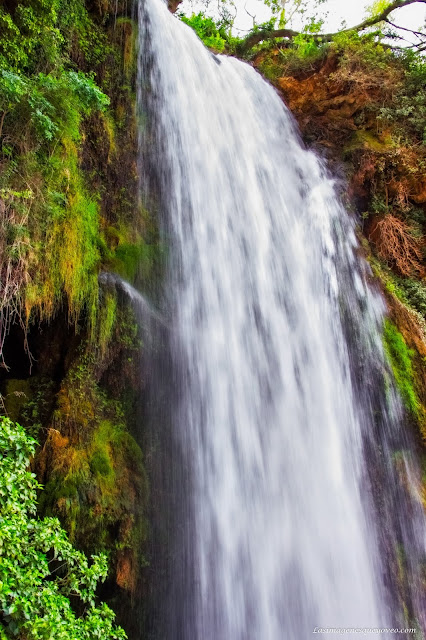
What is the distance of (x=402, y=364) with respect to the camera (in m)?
8.69

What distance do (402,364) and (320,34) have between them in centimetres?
1040

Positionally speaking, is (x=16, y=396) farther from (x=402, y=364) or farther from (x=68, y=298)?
(x=402, y=364)

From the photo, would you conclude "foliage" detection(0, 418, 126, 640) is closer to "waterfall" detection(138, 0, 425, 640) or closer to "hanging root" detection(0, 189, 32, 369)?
"hanging root" detection(0, 189, 32, 369)

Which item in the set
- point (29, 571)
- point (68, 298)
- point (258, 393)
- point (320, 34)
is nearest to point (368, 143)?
point (320, 34)

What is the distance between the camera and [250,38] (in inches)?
533

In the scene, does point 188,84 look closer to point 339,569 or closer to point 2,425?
point 2,425

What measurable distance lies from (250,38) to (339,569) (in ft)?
45.3

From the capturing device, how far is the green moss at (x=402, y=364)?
836 cm

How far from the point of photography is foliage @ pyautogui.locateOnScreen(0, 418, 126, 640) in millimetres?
3027

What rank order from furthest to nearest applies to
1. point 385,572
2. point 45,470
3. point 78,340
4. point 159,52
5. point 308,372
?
point 159,52, point 308,372, point 385,572, point 78,340, point 45,470

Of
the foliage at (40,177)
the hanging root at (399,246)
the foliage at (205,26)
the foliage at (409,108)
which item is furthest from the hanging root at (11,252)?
the foliage at (205,26)

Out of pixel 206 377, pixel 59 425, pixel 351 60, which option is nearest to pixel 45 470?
pixel 59 425

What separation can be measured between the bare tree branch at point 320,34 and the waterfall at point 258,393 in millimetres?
4128

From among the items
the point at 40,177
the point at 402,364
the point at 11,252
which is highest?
the point at 40,177
